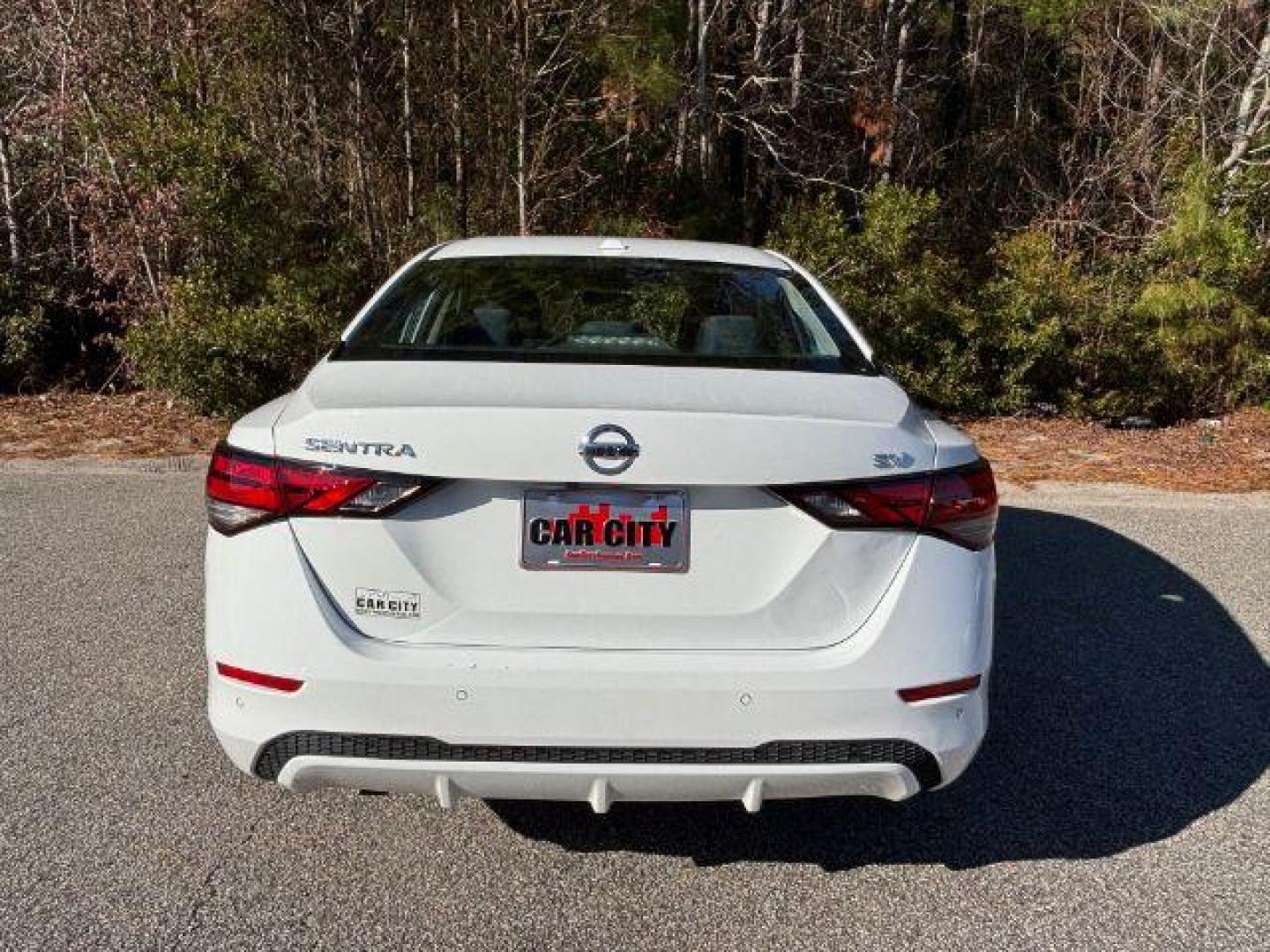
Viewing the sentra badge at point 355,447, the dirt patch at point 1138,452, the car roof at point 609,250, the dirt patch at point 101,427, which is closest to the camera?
the sentra badge at point 355,447

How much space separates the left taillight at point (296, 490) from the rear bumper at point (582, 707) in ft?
0.17

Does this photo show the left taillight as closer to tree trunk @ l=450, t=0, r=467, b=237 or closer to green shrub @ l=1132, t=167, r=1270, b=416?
tree trunk @ l=450, t=0, r=467, b=237

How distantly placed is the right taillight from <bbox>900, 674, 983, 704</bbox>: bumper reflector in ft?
0.99

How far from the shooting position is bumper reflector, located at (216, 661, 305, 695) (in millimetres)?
2297

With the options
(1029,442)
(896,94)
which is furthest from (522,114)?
(896,94)

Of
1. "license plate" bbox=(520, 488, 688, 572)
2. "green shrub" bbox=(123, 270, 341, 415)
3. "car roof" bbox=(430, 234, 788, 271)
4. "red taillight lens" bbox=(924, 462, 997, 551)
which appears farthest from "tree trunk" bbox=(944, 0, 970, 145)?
"license plate" bbox=(520, 488, 688, 572)

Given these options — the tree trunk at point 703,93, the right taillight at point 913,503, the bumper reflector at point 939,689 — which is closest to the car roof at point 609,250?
the right taillight at point 913,503

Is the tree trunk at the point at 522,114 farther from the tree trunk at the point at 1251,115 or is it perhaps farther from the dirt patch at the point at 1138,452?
the tree trunk at the point at 1251,115

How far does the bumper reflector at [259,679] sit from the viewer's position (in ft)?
7.54

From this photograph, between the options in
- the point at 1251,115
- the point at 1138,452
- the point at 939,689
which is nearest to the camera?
the point at 939,689

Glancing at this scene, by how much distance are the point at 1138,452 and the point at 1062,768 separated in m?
5.82

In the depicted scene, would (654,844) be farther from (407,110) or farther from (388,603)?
(407,110)

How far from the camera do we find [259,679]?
7.64 feet

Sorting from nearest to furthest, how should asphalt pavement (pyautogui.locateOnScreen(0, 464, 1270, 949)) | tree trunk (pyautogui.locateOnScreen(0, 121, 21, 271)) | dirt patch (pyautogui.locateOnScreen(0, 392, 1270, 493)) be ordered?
asphalt pavement (pyautogui.locateOnScreen(0, 464, 1270, 949)) < dirt patch (pyautogui.locateOnScreen(0, 392, 1270, 493)) < tree trunk (pyautogui.locateOnScreen(0, 121, 21, 271))
